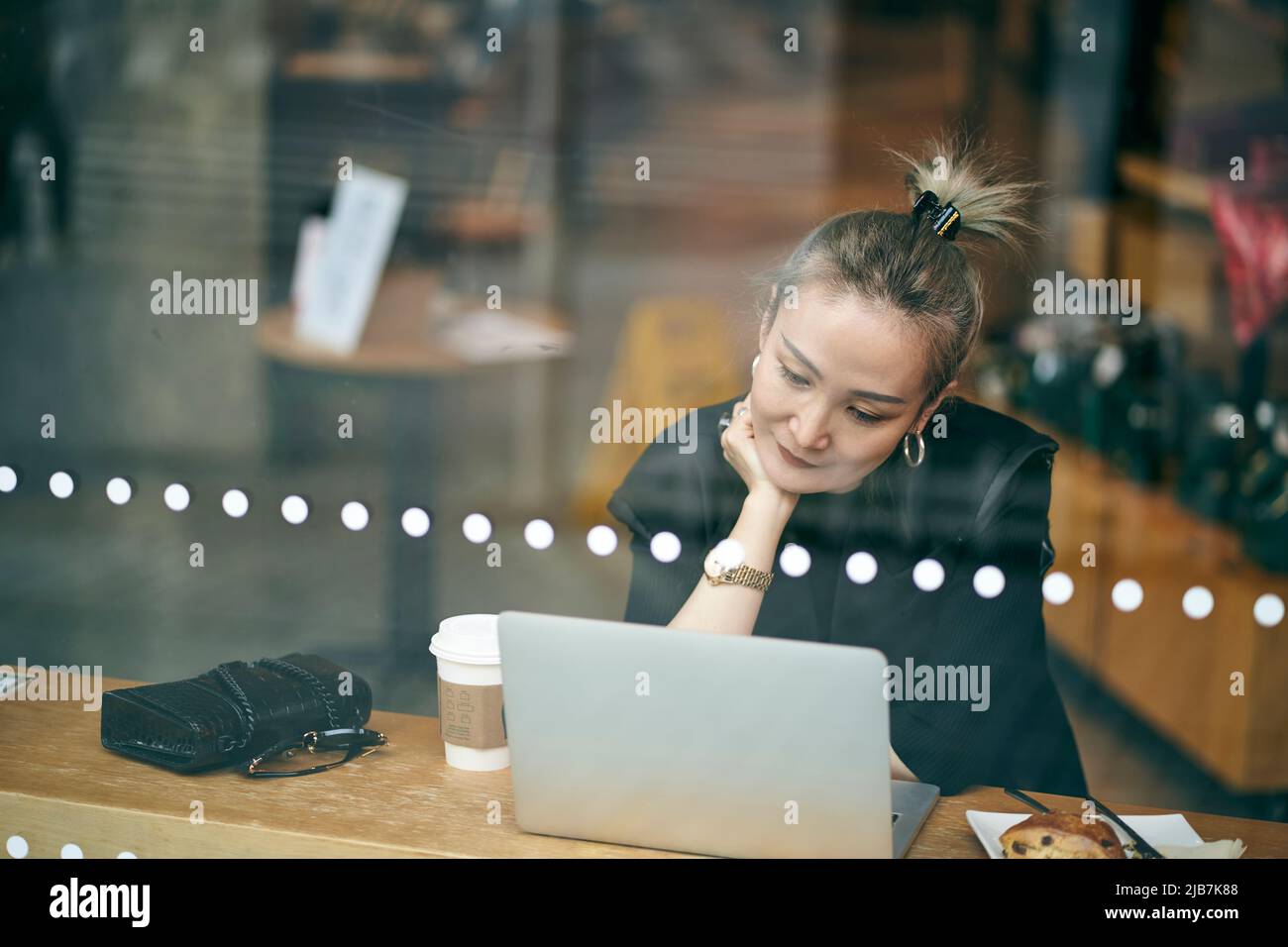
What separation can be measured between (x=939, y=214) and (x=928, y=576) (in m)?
0.39

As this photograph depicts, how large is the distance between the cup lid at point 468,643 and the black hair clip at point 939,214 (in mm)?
590

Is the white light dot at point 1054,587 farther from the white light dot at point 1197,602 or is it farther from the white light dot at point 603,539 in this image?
the white light dot at point 1197,602

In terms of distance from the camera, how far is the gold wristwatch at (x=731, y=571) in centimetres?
136

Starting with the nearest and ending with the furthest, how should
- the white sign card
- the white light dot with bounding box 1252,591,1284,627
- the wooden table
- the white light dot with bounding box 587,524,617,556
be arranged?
the wooden table, the white light dot with bounding box 587,524,617,556, the white light dot with bounding box 1252,591,1284,627, the white sign card

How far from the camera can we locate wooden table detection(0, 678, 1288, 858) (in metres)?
1.08

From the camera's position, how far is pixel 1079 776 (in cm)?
156

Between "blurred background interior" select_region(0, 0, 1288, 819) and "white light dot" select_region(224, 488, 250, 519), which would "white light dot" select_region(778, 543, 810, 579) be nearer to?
"blurred background interior" select_region(0, 0, 1288, 819)

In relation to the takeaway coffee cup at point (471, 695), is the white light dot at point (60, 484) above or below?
above

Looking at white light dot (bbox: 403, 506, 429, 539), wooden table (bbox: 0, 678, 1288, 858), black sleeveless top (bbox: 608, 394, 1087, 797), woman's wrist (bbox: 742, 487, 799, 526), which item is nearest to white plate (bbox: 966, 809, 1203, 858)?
wooden table (bbox: 0, 678, 1288, 858)

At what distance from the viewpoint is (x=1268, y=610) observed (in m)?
2.04

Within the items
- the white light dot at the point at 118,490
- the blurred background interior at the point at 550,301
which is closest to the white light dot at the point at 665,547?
the blurred background interior at the point at 550,301
